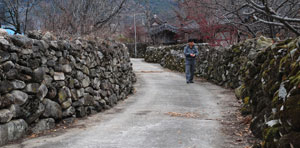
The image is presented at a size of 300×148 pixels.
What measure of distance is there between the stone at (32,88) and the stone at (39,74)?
0.28ft

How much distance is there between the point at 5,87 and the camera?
4.10m

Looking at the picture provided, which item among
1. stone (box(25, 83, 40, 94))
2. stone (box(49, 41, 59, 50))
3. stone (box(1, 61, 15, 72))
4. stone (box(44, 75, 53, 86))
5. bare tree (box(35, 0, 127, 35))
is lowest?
stone (box(25, 83, 40, 94))

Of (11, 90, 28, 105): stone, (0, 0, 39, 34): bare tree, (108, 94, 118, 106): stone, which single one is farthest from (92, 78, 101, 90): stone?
(0, 0, 39, 34): bare tree

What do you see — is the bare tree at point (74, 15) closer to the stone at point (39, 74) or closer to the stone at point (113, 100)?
the stone at point (113, 100)

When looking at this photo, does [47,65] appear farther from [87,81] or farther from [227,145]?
[227,145]

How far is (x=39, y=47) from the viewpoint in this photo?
4.97m

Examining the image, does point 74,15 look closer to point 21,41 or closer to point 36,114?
point 21,41

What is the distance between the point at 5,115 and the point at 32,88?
0.73 meters

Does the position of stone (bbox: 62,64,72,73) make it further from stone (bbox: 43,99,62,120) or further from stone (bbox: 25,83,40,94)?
stone (bbox: 25,83,40,94)

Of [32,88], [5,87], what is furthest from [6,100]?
[32,88]

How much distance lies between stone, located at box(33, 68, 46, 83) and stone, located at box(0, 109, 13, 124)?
0.79m

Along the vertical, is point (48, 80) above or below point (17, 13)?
below

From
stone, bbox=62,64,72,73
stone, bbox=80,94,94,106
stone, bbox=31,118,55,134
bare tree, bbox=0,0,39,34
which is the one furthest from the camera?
bare tree, bbox=0,0,39,34

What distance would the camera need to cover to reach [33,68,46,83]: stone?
15.6 feet
